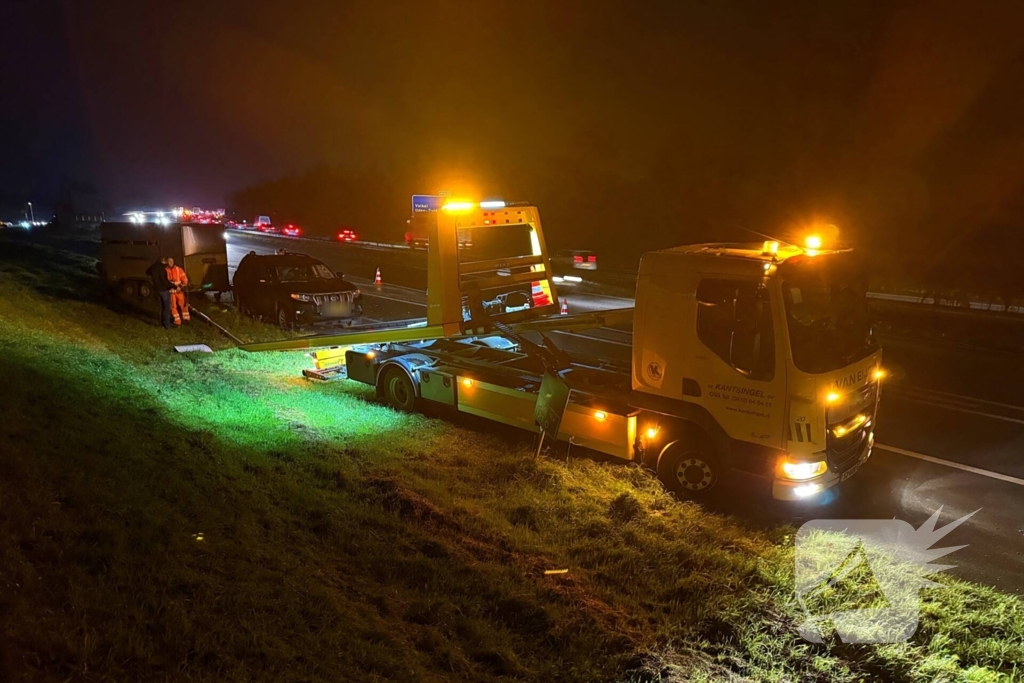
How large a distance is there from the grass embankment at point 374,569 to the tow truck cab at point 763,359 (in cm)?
68

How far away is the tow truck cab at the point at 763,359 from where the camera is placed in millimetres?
5566

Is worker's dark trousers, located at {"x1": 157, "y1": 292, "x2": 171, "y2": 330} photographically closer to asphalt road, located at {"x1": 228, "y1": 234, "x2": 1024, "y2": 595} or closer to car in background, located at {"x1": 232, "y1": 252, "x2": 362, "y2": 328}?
Result: car in background, located at {"x1": 232, "y1": 252, "x2": 362, "y2": 328}

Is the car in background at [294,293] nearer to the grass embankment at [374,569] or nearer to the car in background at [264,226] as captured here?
the grass embankment at [374,569]

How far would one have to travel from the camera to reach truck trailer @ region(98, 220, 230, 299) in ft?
56.5

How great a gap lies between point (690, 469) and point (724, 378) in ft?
3.55

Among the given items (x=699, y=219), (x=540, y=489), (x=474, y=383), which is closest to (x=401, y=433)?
(x=474, y=383)

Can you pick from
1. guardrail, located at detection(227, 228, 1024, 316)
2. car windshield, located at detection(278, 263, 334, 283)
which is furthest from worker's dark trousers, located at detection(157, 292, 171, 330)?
guardrail, located at detection(227, 228, 1024, 316)

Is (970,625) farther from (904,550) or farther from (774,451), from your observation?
(774,451)

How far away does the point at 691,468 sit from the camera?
651 centimetres

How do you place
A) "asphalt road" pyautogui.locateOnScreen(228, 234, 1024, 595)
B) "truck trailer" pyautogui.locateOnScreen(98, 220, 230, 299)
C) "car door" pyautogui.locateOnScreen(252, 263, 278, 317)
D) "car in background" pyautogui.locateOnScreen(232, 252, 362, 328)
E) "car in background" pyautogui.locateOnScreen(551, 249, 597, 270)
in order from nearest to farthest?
"asphalt road" pyautogui.locateOnScreen(228, 234, 1024, 595)
"car in background" pyautogui.locateOnScreen(232, 252, 362, 328)
"car door" pyautogui.locateOnScreen(252, 263, 278, 317)
"truck trailer" pyautogui.locateOnScreen(98, 220, 230, 299)
"car in background" pyautogui.locateOnScreen(551, 249, 597, 270)

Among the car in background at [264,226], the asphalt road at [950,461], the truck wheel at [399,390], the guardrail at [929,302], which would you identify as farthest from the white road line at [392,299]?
the car in background at [264,226]
